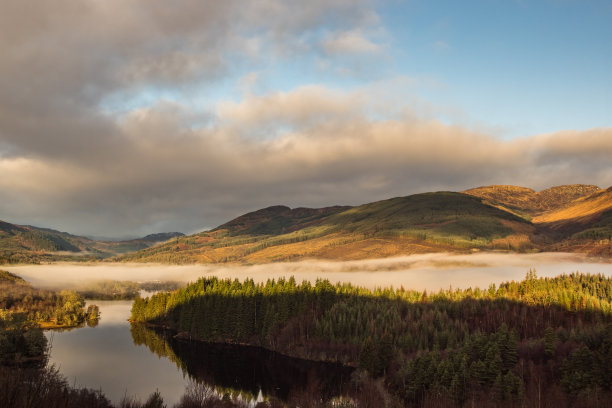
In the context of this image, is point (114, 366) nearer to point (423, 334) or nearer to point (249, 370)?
point (249, 370)

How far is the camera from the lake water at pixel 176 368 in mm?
96188

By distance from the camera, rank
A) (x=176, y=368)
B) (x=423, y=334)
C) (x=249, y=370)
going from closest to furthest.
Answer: (x=176, y=368) → (x=249, y=370) → (x=423, y=334)

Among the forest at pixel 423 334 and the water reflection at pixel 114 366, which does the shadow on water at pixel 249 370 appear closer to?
the water reflection at pixel 114 366

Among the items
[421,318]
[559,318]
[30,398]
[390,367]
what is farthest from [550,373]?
[30,398]

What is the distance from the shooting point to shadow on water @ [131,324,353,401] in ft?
329

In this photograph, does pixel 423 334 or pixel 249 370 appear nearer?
pixel 249 370

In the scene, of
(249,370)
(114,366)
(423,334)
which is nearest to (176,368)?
(114,366)

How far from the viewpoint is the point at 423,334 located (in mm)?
139875

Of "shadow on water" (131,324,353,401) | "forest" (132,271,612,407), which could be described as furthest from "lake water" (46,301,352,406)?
"forest" (132,271,612,407)

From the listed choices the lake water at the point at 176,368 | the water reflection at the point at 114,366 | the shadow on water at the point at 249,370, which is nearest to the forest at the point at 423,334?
the shadow on water at the point at 249,370

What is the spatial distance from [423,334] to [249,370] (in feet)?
205

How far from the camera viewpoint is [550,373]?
325 ft

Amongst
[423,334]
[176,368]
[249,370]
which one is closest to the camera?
[176,368]

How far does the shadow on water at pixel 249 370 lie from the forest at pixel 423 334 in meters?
6.97
